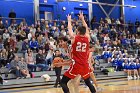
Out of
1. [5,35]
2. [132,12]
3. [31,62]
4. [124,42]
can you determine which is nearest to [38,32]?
[5,35]

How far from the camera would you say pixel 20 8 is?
27.8 metres

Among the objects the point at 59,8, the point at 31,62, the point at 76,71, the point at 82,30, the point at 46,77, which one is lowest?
the point at 46,77

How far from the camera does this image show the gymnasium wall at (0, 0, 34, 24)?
86.7 ft

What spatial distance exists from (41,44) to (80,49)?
14008 millimetres

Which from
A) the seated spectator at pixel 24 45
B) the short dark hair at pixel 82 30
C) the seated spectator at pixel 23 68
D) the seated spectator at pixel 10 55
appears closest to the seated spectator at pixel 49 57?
the seated spectator at pixel 24 45

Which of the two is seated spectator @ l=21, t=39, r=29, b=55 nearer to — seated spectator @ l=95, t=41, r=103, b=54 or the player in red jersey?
seated spectator @ l=95, t=41, r=103, b=54

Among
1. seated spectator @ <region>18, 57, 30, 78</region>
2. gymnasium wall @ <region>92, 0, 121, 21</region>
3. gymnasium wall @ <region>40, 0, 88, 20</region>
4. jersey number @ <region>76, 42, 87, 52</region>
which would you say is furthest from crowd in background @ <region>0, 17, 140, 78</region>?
jersey number @ <region>76, 42, 87, 52</region>

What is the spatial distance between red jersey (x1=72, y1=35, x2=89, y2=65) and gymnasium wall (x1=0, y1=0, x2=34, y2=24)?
18807mm

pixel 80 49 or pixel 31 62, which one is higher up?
pixel 80 49

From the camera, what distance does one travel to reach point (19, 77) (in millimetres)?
17781

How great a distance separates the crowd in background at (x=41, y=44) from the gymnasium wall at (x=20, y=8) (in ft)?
5.66

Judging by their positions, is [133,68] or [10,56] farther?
[133,68]

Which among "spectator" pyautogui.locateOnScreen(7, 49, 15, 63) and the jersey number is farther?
"spectator" pyautogui.locateOnScreen(7, 49, 15, 63)

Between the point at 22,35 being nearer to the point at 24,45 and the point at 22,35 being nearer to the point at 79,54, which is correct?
the point at 24,45
